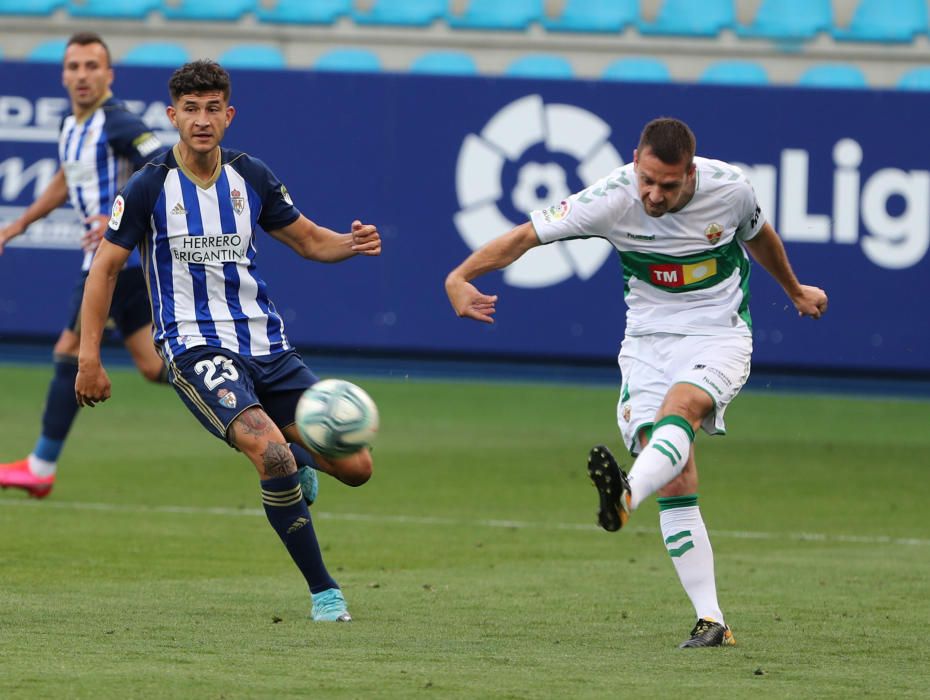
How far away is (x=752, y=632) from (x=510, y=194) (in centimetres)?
925

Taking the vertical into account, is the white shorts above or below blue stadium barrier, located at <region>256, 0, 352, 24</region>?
above

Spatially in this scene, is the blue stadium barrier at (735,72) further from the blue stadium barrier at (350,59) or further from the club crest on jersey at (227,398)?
the club crest on jersey at (227,398)

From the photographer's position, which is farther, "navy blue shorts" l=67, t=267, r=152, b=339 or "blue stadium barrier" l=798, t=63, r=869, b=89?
"blue stadium barrier" l=798, t=63, r=869, b=89

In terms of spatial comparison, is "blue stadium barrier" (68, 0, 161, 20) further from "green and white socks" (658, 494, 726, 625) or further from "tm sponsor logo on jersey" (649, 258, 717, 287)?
"green and white socks" (658, 494, 726, 625)

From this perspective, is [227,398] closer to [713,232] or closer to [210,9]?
[713,232]

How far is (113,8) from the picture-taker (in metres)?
19.5

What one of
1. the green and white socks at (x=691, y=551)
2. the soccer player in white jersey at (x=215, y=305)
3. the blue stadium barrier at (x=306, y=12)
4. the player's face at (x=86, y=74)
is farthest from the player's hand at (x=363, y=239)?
the blue stadium barrier at (x=306, y=12)

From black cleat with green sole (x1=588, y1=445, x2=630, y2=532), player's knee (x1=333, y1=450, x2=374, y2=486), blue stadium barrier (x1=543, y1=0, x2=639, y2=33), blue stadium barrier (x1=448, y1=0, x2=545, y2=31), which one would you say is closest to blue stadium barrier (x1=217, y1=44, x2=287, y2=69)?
blue stadium barrier (x1=448, y1=0, x2=545, y2=31)

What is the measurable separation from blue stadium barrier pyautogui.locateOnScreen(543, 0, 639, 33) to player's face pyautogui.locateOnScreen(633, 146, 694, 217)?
507 inches

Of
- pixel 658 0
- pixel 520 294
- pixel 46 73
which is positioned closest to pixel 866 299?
pixel 520 294

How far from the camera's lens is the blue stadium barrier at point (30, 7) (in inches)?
769

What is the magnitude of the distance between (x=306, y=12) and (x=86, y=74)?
9.34 m

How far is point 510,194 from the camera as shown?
50.8 feet

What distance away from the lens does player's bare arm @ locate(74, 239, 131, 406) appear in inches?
258
